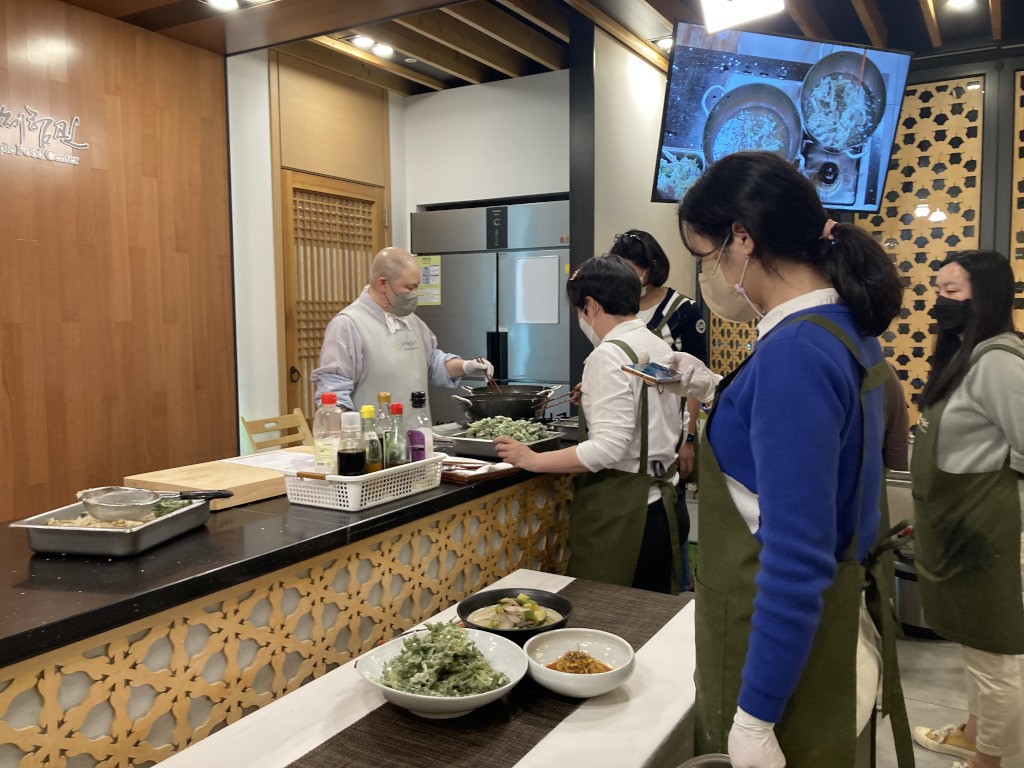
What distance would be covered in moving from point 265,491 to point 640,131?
12.3ft

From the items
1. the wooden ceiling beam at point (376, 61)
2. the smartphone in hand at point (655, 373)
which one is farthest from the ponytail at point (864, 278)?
the wooden ceiling beam at point (376, 61)

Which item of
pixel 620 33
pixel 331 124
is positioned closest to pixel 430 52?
pixel 331 124

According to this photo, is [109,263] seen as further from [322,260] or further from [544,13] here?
[544,13]

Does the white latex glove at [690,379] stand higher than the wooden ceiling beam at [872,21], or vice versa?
the wooden ceiling beam at [872,21]

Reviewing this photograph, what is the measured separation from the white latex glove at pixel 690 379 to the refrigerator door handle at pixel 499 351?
3495 mm

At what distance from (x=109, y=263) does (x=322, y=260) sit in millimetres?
1629

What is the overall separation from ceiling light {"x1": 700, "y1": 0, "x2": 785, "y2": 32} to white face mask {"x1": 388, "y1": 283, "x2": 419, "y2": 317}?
176cm

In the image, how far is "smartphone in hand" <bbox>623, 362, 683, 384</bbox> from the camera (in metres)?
1.98

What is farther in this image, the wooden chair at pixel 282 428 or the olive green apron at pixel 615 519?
the wooden chair at pixel 282 428

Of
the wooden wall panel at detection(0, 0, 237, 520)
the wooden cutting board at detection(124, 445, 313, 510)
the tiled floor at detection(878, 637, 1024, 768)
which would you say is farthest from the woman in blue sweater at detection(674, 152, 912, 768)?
the wooden wall panel at detection(0, 0, 237, 520)

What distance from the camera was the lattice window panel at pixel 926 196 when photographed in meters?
4.71

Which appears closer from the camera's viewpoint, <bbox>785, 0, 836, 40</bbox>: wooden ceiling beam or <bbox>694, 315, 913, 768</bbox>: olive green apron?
<bbox>694, 315, 913, 768</bbox>: olive green apron

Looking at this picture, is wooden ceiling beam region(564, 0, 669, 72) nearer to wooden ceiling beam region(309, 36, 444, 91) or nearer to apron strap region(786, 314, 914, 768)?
wooden ceiling beam region(309, 36, 444, 91)

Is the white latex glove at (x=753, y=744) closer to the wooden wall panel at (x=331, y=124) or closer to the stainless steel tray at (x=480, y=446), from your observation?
the stainless steel tray at (x=480, y=446)
